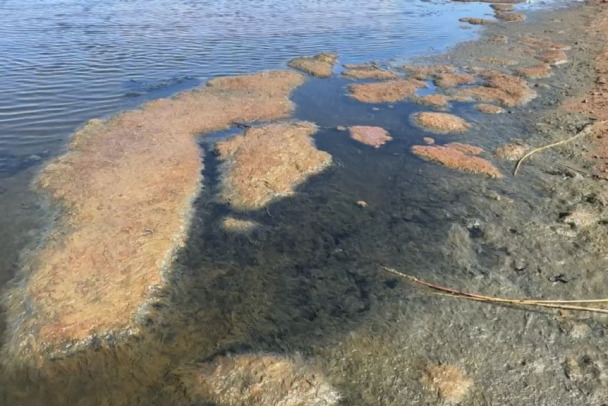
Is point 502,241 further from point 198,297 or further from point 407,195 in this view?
point 198,297

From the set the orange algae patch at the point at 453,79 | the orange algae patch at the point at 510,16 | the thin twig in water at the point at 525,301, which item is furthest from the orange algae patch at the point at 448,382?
the orange algae patch at the point at 510,16

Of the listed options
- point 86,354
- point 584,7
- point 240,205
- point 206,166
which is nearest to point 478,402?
point 86,354

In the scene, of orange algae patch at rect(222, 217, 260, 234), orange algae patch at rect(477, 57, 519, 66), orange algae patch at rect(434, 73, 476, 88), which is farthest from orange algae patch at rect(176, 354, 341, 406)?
orange algae patch at rect(477, 57, 519, 66)

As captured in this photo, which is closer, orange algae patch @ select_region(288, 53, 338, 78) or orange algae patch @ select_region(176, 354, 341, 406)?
orange algae patch @ select_region(176, 354, 341, 406)

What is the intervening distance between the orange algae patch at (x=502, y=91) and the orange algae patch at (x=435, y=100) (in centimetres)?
64

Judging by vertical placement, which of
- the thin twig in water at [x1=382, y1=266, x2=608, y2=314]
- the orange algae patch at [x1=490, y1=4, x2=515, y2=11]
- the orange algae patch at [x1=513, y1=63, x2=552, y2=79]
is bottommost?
the thin twig in water at [x1=382, y1=266, x2=608, y2=314]

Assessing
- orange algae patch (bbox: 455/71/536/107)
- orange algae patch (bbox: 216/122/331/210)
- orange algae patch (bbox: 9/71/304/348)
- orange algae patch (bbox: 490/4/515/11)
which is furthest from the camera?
orange algae patch (bbox: 490/4/515/11)

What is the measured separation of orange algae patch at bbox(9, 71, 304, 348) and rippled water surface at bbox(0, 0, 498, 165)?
1331 millimetres

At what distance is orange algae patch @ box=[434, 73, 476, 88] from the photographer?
15969 mm

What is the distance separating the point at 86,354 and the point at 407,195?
6235 mm

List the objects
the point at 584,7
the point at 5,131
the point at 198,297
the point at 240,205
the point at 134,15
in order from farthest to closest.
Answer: the point at 584,7 < the point at 134,15 < the point at 5,131 < the point at 240,205 < the point at 198,297

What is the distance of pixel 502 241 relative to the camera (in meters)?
8.23

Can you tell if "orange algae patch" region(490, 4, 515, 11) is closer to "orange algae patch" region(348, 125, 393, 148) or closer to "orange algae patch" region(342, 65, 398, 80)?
"orange algae patch" region(342, 65, 398, 80)

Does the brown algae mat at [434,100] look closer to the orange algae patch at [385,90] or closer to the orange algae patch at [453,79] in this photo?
the orange algae patch at [385,90]
